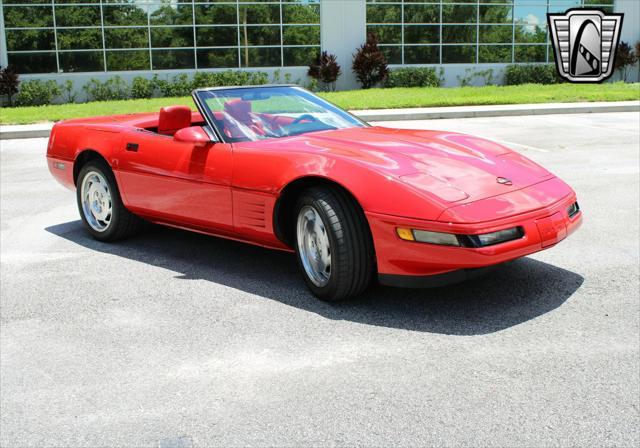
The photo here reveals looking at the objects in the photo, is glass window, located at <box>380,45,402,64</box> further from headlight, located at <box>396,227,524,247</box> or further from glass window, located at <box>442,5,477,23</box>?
headlight, located at <box>396,227,524,247</box>

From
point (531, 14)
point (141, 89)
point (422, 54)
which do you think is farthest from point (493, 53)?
point (141, 89)

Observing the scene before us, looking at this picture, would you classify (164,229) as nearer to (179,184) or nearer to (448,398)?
(179,184)

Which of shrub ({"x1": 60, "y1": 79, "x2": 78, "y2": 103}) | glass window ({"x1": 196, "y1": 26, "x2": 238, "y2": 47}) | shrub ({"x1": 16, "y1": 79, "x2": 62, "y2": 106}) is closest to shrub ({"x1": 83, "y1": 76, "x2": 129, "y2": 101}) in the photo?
shrub ({"x1": 60, "y1": 79, "x2": 78, "y2": 103})

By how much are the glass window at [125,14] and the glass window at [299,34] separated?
4880 mm

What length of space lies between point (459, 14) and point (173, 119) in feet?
86.7

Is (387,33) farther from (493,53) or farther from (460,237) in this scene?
(460,237)

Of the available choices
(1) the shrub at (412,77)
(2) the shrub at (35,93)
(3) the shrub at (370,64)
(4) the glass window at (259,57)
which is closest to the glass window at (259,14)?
(4) the glass window at (259,57)

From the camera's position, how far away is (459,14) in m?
30.8

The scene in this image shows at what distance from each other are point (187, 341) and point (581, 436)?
6.93ft

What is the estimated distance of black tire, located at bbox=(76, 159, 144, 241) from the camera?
6473 millimetres

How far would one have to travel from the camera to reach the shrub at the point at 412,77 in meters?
29.2

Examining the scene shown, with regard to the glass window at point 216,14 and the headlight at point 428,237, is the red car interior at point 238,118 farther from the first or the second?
the glass window at point 216,14

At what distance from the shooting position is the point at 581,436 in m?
3.25

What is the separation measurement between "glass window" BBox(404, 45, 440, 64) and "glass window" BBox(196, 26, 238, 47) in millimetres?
6427
